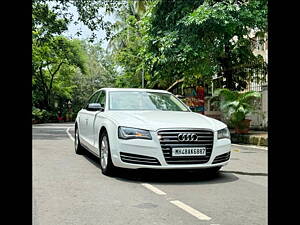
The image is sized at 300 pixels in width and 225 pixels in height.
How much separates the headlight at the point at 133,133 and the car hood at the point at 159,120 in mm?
62

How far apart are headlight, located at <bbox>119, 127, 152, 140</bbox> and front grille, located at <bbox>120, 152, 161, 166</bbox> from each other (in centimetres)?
27

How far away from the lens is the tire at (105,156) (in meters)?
6.77

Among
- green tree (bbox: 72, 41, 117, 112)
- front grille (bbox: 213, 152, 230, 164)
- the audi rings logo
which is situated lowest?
front grille (bbox: 213, 152, 230, 164)

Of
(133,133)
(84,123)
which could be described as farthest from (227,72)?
(133,133)

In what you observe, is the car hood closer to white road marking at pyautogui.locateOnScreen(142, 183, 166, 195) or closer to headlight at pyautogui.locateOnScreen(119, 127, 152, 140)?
headlight at pyautogui.locateOnScreen(119, 127, 152, 140)

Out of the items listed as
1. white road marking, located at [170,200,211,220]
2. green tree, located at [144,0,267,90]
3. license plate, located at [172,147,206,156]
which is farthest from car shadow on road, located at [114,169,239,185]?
green tree, located at [144,0,267,90]

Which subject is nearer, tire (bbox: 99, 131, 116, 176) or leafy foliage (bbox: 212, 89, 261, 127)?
tire (bbox: 99, 131, 116, 176)

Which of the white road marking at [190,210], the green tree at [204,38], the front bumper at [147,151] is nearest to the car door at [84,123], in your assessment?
the front bumper at [147,151]

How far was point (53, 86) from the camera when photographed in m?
53.0

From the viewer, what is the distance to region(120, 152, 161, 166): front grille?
20.6 ft

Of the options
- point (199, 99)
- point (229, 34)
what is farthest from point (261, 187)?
point (199, 99)

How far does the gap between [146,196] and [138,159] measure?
98 cm

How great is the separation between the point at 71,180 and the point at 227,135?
2.54 metres
